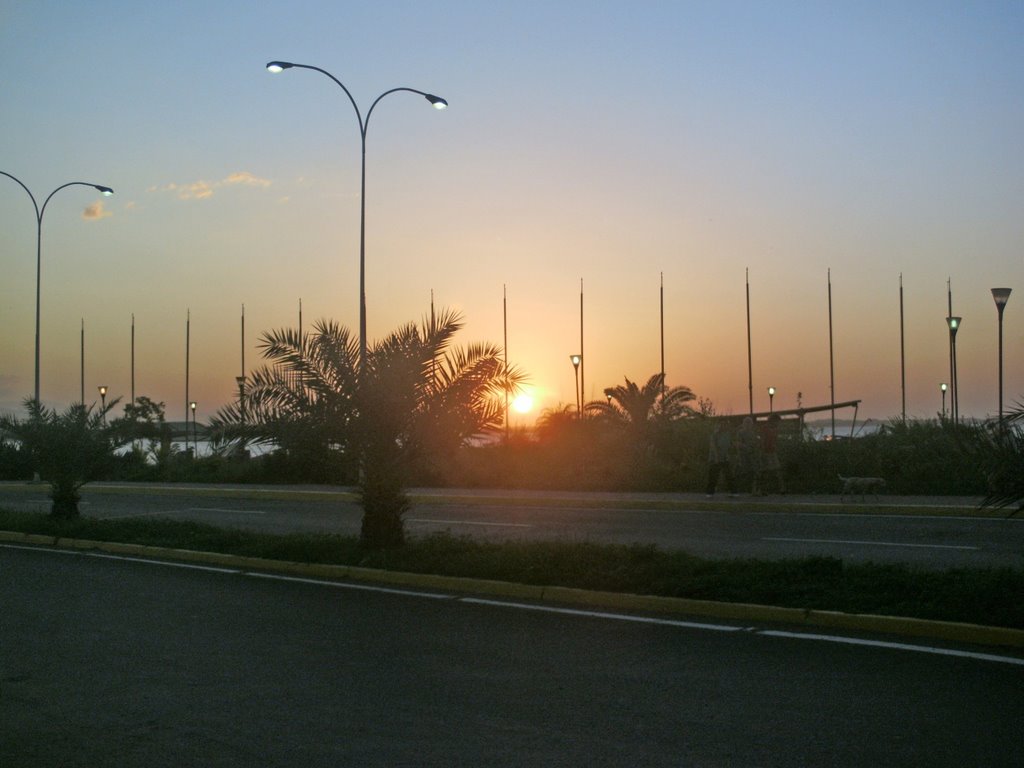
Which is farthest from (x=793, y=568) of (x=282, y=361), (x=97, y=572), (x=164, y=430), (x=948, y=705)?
(x=164, y=430)

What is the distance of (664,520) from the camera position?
19.1m

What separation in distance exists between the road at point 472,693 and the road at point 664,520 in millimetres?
5257

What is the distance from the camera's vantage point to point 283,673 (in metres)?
7.73

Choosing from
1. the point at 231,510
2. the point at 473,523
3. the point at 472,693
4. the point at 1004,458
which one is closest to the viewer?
the point at 472,693

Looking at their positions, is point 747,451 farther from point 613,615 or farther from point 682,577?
point 613,615

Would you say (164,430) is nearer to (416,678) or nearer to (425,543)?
(425,543)

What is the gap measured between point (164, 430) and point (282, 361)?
691 inches

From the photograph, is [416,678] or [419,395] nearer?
[416,678]

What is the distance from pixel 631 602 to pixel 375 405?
4.91m

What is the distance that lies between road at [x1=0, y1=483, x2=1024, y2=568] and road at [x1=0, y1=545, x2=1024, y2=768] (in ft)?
17.2

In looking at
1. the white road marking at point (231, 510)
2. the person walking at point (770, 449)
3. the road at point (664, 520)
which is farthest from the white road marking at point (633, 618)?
the person walking at point (770, 449)

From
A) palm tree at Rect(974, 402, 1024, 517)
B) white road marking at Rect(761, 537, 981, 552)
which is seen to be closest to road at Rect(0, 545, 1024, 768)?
palm tree at Rect(974, 402, 1024, 517)

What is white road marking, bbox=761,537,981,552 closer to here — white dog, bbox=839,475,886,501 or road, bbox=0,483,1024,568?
road, bbox=0,483,1024,568

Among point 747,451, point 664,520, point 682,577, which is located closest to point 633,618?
point 682,577
